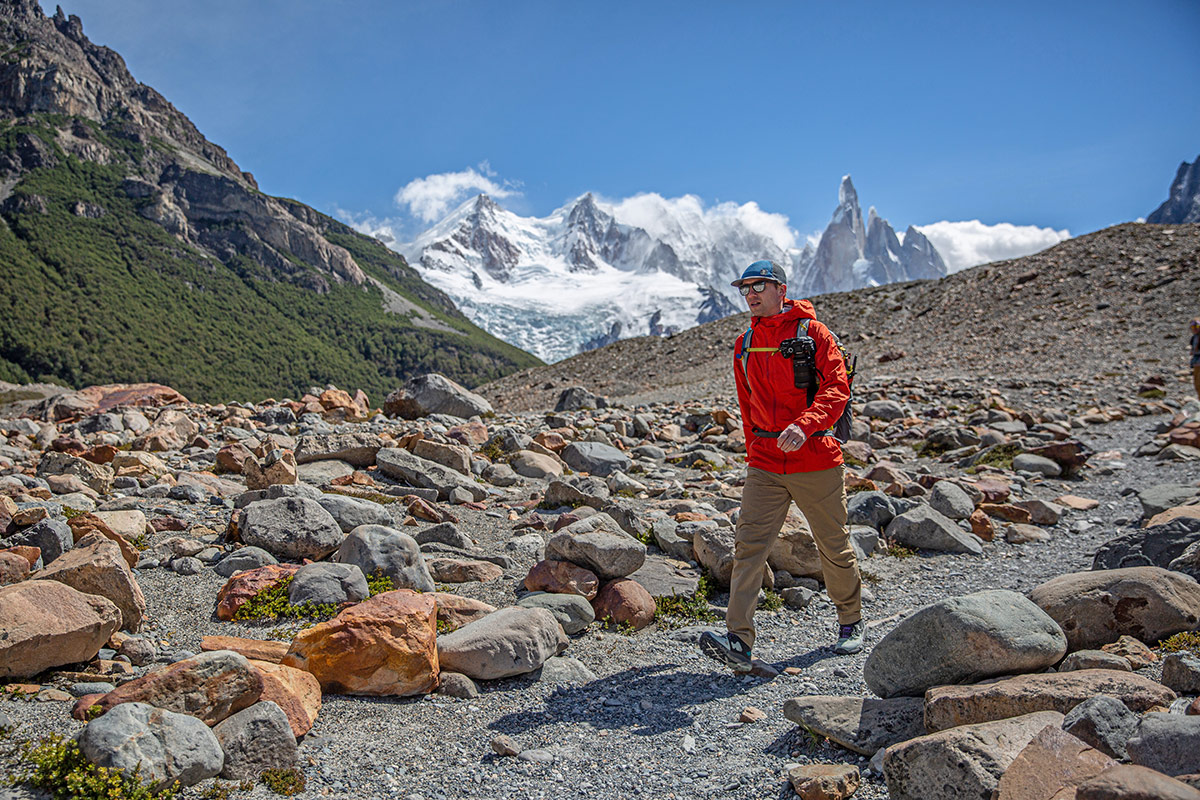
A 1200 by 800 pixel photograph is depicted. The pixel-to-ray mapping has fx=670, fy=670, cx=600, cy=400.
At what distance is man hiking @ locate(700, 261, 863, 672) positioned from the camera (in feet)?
16.6

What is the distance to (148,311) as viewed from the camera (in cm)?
12262

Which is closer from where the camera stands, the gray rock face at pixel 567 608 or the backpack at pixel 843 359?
the backpack at pixel 843 359

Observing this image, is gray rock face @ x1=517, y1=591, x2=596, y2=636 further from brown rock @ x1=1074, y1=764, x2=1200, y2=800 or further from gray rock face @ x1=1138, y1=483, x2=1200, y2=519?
gray rock face @ x1=1138, y1=483, x2=1200, y2=519

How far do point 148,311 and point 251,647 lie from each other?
144 m

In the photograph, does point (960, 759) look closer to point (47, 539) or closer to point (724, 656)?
point (724, 656)

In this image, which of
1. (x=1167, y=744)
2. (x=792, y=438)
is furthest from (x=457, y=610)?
(x=1167, y=744)

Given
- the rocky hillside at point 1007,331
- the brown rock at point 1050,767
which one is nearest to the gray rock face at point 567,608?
the brown rock at point 1050,767

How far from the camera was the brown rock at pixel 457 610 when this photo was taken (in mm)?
5559

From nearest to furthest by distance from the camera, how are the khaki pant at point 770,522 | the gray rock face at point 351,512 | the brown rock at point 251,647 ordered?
the brown rock at point 251,647, the khaki pant at point 770,522, the gray rock face at point 351,512

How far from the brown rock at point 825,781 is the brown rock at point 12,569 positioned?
5640 mm

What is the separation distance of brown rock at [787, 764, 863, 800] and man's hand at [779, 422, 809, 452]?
1.96 meters

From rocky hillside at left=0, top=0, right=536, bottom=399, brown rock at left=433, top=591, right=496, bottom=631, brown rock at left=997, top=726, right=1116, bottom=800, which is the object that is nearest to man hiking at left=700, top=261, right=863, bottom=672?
brown rock at left=433, top=591, right=496, bottom=631

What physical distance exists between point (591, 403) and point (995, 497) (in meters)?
14.3

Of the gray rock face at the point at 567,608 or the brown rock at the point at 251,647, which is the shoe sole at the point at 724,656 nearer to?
the gray rock face at the point at 567,608
